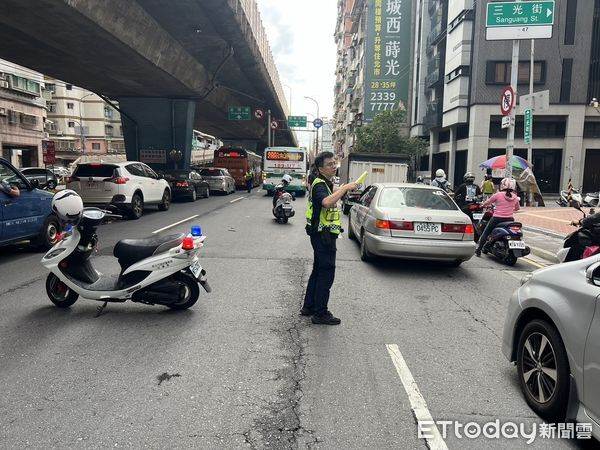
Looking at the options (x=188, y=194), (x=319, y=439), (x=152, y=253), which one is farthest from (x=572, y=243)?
(x=188, y=194)

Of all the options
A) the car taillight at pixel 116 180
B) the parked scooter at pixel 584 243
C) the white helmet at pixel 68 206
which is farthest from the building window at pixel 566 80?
the white helmet at pixel 68 206

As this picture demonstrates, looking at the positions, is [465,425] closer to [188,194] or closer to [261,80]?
[188,194]

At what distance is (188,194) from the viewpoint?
71.9 feet

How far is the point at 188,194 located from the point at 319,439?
19858mm

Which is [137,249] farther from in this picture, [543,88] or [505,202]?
[543,88]

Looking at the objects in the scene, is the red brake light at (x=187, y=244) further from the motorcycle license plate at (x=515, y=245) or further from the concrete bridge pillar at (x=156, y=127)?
the concrete bridge pillar at (x=156, y=127)

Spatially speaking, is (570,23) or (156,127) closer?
(156,127)

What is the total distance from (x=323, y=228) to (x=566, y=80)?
31772 mm

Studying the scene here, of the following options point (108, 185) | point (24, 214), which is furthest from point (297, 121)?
point (24, 214)

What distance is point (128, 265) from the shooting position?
5.41 meters

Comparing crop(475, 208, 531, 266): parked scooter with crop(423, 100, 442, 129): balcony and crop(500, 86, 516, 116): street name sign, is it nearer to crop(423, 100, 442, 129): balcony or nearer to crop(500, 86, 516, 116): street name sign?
crop(500, 86, 516, 116): street name sign

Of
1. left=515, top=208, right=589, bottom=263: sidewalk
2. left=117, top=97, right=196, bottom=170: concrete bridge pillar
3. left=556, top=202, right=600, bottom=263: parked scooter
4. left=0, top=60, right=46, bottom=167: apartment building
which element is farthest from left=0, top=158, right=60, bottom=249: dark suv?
left=0, top=60, right=46, bottom=167: apartment building

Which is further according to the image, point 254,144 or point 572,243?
point 254,144

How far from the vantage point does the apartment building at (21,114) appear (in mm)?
41219
